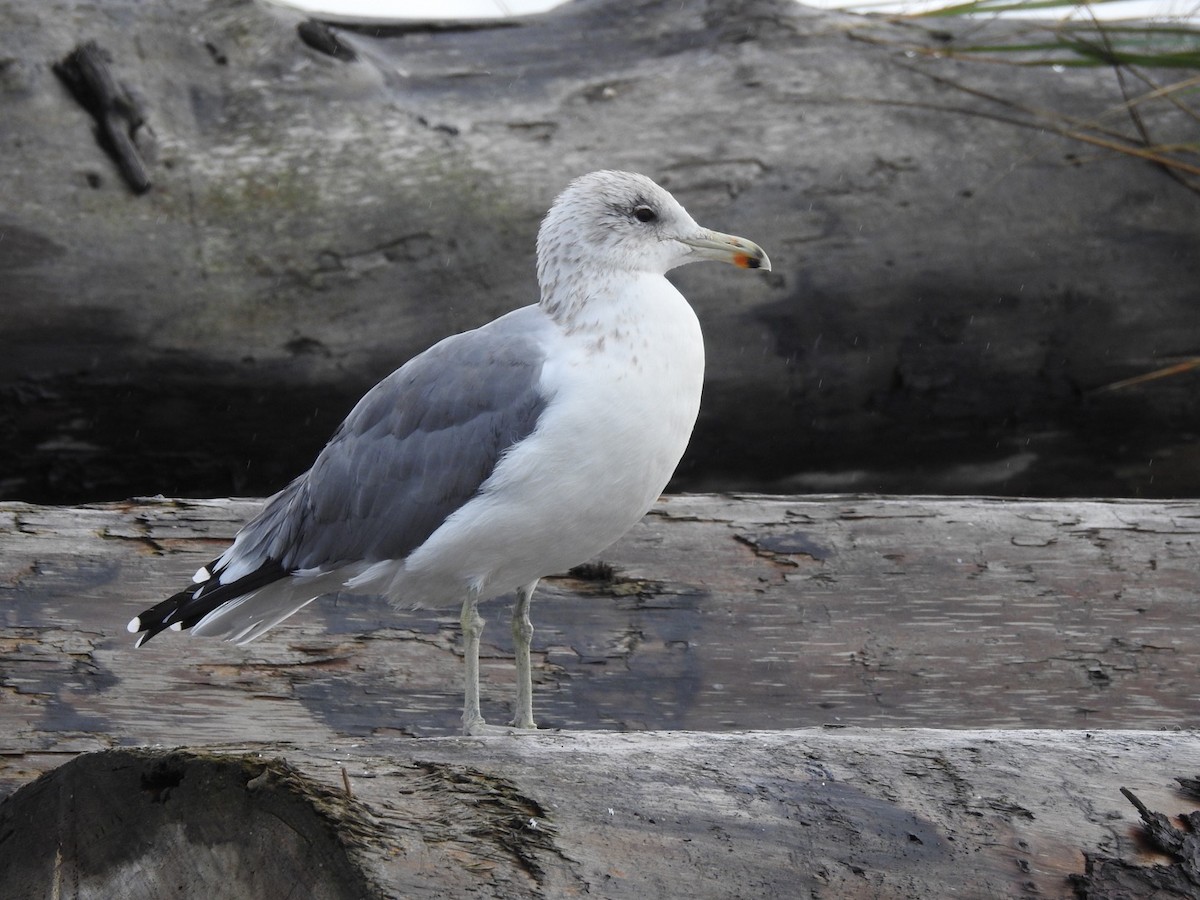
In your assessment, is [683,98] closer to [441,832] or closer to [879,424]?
[879,424]

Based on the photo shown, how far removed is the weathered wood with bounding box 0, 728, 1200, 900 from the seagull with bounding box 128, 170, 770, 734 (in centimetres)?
61

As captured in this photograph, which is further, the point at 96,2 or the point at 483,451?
the point at 96,2

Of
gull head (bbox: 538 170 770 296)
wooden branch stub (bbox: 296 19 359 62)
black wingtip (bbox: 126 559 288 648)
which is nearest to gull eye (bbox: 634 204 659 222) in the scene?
gull head (bbox: 538 170 770 296)

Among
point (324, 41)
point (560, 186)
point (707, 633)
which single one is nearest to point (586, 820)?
point (707, 633)

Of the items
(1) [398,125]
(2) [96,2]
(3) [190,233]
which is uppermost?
(2) [96,2]

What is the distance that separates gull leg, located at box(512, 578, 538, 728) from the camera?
2895 millimetres

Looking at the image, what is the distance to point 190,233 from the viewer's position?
161 inches

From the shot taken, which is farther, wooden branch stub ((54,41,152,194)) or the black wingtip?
wooden branch stub ((54,41,152,194))

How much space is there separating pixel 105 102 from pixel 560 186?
132 cm

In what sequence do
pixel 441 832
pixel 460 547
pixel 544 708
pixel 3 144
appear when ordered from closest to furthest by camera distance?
pixel 441 832, pixel 460 547, pixel 544 708, pixel 3 144

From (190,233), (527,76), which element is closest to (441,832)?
(190,233)

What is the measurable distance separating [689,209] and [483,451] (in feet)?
5.79

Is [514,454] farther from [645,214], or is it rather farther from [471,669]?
[645,214]

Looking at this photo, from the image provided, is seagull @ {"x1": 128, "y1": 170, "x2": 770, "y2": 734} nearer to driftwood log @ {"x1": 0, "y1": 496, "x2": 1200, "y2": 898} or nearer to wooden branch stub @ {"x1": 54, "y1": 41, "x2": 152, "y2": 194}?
driftwood log @ {"x1": 0, "y1": 496, "x2": 1200, "y2": 898}
